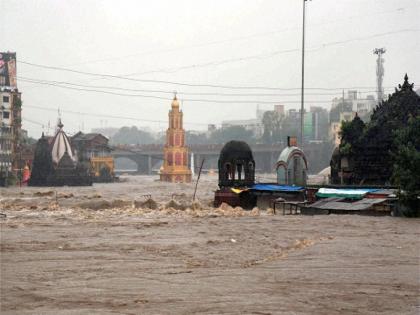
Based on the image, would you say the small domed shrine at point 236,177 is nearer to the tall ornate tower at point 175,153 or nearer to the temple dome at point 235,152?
the temple dome at point 235,152

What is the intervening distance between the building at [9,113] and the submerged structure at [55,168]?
534cm

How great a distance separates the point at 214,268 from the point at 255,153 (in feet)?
366

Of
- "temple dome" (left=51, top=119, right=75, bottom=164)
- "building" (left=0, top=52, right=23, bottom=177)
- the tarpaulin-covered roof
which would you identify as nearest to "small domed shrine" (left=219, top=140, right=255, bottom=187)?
the tarpaulin-covered roof

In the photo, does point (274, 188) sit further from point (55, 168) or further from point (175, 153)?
point (175, 153)

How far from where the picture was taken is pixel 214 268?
13531 millimetres

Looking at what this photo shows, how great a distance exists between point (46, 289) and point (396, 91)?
31.9 metres

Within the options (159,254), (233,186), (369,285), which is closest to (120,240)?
(159,254)

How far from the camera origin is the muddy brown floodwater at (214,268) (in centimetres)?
989

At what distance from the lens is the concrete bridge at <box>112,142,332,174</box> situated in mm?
116562

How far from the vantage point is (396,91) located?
1519 inches

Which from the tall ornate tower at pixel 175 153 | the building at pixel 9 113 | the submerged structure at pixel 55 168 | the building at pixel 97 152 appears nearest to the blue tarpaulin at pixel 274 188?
the submerged structure at pixel 55 168

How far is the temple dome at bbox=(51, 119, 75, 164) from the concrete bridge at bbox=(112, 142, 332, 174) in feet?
71.7

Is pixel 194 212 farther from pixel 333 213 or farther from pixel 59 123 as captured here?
pixel 59 123

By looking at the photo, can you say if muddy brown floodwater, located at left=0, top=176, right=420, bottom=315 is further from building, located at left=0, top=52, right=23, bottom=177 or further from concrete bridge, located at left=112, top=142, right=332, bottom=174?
concrete bridge, located at left=112, top=142, right=332, bottom=174
